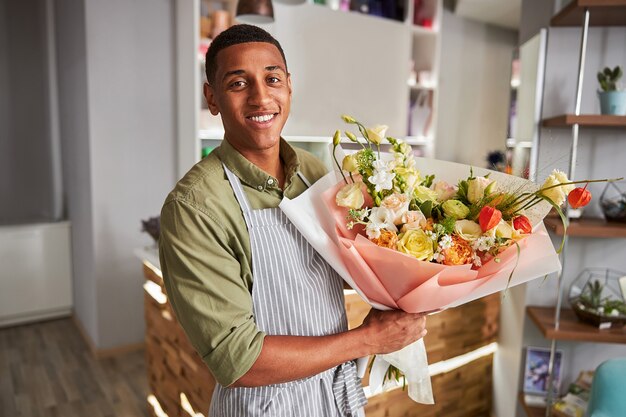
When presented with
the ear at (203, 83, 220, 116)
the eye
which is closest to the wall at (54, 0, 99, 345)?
the ear at (203, 83, 220, 116)

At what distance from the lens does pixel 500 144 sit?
5078 mm

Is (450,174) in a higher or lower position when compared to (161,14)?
lower

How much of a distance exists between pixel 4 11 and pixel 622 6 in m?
4.23

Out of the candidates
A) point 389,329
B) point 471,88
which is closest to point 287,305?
point 389,329

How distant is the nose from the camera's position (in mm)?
1059

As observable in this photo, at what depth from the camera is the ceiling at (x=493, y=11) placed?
4207mm

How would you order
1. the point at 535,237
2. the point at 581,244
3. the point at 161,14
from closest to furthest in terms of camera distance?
1. the point at 535,237
2. the point at 581,244
3. the point at 161,14

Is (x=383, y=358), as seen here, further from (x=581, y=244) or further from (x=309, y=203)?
(x=581, y=244)

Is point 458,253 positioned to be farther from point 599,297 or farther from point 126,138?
point 126,138

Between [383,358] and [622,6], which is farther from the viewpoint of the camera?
[622,6]

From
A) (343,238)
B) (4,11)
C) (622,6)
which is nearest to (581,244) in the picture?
(622,6)

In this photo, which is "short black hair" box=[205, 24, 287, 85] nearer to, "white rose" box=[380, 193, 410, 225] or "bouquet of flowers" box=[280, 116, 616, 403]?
"bouquet of flowers" box=[280, 116, 616, 403]

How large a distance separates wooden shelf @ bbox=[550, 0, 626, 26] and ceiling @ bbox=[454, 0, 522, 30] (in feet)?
7.31

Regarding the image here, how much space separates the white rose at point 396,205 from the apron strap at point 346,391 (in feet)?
1.40
